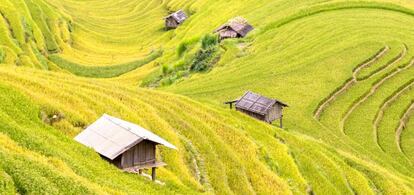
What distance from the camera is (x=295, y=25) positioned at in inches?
4343

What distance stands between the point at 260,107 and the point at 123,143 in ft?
111

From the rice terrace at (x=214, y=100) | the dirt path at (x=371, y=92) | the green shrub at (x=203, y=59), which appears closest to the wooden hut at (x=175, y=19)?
the rice terrace at (x=214, y=100)

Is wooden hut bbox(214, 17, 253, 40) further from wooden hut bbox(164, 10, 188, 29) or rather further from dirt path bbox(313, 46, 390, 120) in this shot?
wooden hut bbox(164, 10, 188, 29)

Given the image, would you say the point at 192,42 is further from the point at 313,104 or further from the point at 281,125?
the point at 281,125

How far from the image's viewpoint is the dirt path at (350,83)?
78.7 m

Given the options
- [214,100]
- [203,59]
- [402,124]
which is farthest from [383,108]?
[203,59]

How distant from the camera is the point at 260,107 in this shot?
2518 inches

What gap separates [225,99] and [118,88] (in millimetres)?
26798

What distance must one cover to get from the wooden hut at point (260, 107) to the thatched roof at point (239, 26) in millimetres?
46546

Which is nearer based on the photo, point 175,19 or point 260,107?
point 260,107

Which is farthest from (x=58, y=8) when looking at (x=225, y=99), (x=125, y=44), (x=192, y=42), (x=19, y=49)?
(x=225, y=99)

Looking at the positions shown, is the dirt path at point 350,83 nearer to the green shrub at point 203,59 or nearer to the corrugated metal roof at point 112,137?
the green shrub at point 203,59

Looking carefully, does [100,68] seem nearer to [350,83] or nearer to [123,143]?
[350,83]

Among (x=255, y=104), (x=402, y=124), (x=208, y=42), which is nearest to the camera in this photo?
(x=255, y=104)
